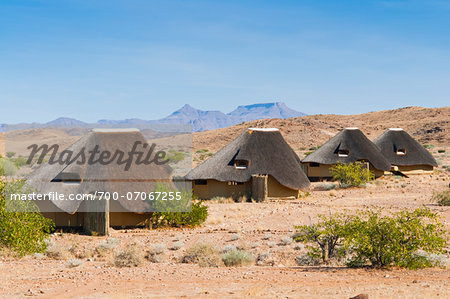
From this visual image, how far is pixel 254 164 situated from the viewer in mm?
26578

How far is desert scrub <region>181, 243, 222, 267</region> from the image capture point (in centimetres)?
1262

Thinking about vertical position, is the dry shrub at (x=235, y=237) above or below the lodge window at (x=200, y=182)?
below

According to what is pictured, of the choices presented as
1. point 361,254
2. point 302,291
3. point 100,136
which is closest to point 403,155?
point 100,136

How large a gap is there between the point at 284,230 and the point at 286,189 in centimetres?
901

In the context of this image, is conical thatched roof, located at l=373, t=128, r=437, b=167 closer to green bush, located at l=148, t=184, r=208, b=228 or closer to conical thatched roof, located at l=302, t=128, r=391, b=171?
conical thatched roof, located at l=302, t=128, r=391, b=171

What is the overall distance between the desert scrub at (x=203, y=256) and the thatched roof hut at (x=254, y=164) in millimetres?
12552

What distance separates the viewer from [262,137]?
28.0 meters

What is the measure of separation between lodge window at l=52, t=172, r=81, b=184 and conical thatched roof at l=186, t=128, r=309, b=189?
29.6 ft

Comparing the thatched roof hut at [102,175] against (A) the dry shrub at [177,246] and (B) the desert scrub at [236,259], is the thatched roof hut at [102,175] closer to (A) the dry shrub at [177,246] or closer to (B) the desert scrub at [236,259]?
(A) the dry shrub at [177,246]

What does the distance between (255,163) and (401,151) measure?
17.5 m

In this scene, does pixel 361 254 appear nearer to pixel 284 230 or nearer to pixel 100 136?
pixel 284 230

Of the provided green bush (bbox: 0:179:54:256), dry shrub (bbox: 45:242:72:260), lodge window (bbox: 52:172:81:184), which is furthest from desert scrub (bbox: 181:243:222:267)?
lodge window (bbox: 52:172:81:184)

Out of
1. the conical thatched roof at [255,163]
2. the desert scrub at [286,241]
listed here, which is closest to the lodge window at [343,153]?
the conical thatched roof at [255,163]

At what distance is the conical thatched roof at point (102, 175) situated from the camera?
59.5 ft
